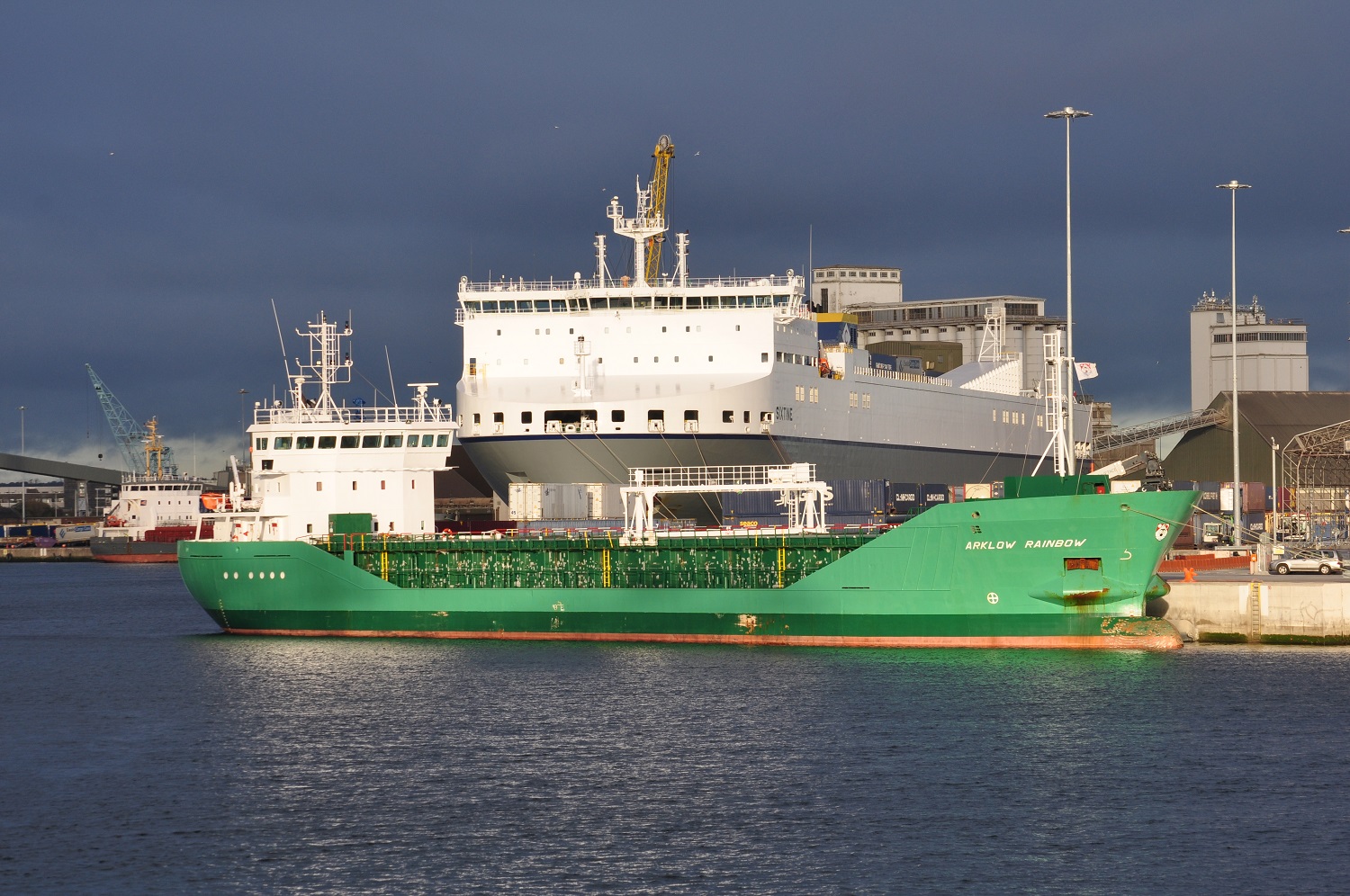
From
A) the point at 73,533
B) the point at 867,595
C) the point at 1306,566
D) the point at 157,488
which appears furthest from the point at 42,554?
the point at 1306,566

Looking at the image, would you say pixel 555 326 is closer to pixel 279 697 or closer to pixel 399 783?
pixel 279 697

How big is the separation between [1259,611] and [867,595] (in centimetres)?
994

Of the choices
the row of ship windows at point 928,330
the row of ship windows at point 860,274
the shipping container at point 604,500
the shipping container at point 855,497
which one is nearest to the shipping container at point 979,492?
the shipping container at point 855,497

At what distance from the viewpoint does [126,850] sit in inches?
928

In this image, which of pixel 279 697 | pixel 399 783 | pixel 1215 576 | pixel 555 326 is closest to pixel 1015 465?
pixel 555 326

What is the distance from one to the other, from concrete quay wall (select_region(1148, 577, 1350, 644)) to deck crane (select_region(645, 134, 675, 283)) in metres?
29.8

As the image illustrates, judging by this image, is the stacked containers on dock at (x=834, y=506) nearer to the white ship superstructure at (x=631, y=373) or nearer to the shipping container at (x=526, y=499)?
the white ship superstructure at (x=631, y=373)

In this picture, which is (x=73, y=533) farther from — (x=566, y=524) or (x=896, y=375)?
(x=566, y=524)

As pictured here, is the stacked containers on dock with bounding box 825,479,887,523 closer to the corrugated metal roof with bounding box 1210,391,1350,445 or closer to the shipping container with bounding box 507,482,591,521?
the shipping container with bounding box 507,482,591,521

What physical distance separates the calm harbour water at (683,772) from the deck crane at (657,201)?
93.1ft

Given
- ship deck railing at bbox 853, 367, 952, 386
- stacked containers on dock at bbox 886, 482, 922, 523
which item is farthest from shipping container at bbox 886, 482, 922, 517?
ship deck railing at bbox 853, 367, 952, 386

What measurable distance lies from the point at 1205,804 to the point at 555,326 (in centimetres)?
4020

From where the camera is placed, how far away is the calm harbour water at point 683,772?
73.5ft

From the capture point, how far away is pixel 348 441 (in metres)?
48.6
